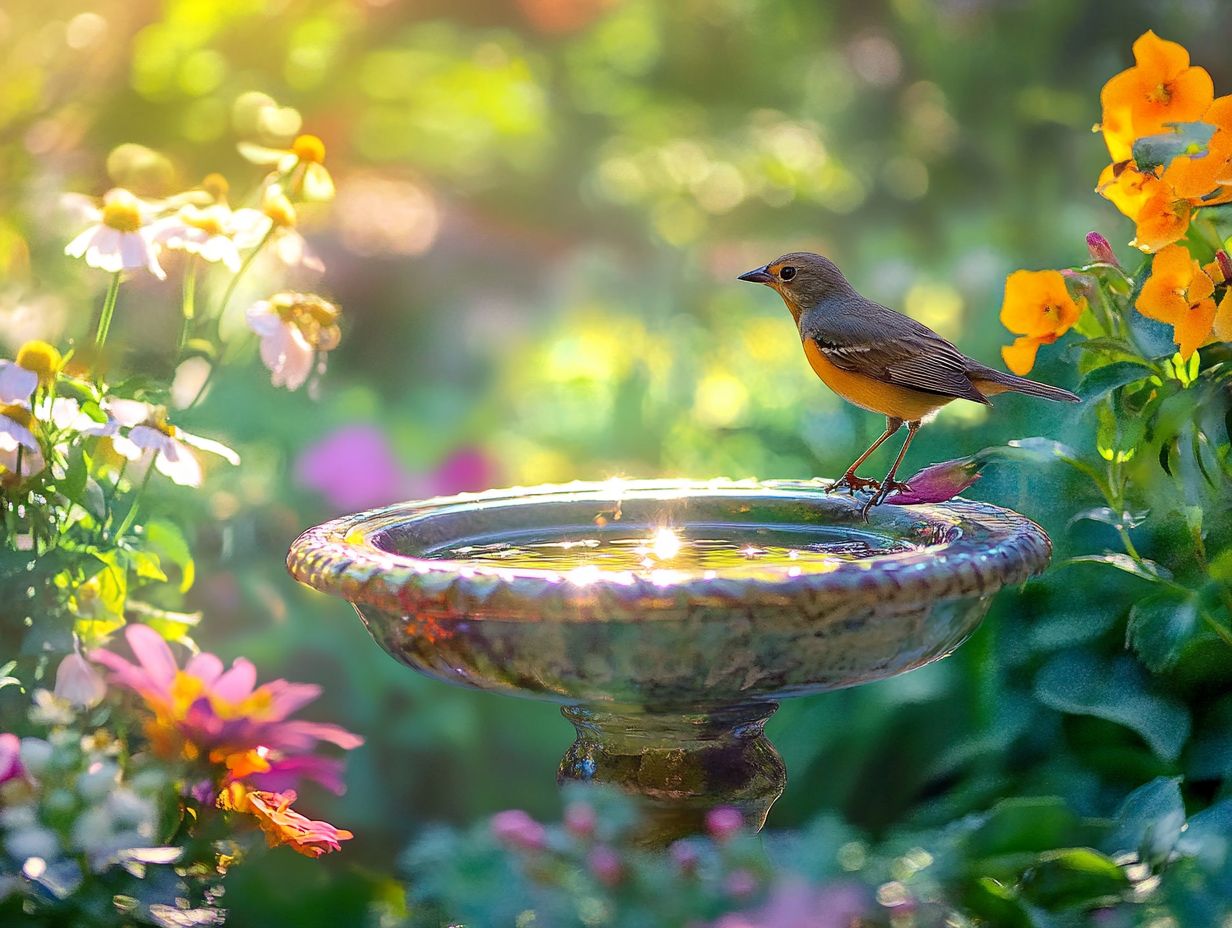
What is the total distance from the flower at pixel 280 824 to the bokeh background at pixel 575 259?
Result: 18cm

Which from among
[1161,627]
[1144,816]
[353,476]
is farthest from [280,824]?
[353,476]

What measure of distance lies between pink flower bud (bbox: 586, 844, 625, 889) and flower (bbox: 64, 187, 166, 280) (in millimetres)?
971

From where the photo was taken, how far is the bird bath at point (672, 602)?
52.2 inches

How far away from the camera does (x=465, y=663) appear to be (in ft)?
4.72

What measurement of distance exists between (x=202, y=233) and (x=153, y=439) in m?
0.31

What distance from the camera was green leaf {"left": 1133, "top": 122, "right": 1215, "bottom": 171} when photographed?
1559 mm

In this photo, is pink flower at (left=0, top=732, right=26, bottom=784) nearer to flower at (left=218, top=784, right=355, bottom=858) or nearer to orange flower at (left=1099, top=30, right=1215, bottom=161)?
flower at (left=218, top=784, right=355, bottom=858)

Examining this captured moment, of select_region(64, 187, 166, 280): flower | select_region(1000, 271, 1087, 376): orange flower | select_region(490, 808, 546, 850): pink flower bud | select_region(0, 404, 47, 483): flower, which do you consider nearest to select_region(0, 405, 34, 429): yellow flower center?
select_region(0, 404, 47, 483): flower

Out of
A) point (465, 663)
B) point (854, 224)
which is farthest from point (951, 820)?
point (854, 224)

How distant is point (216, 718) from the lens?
1642 mm

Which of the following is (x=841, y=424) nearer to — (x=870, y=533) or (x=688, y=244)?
(x=870, y=533)

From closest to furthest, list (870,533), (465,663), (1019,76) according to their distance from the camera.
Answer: (465,663), (870,533), (1019,76)

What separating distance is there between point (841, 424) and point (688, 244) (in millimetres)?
3850

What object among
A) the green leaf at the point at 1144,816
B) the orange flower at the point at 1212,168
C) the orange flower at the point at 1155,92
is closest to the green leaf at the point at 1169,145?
the orange flower at the point at 1212,168
